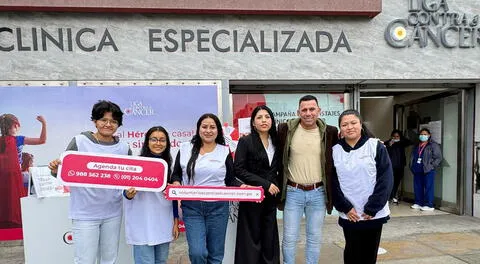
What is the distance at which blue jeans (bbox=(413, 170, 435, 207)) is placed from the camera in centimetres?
666

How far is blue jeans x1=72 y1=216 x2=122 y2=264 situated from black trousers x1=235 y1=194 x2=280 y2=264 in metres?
1.08

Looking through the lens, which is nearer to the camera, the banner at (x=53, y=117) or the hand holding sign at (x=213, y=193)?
the hand holding sign at (x=213, y=193)

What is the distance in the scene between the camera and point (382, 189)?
283cm

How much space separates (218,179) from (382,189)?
1365mm

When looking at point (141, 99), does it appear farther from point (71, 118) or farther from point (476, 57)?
point (476, 57)

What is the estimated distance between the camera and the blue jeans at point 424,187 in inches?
262

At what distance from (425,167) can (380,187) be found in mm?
4460

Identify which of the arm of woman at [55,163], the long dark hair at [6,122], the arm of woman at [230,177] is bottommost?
the arm of woman at [230,177]

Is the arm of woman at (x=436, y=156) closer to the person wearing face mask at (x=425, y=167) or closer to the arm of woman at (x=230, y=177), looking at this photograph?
the person wearing face mask at (x=425, y=167)

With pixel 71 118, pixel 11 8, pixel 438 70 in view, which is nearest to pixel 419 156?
pixel 438 70

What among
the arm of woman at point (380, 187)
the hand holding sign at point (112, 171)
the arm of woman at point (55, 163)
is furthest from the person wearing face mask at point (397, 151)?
the arm of woman at point (55, 163)

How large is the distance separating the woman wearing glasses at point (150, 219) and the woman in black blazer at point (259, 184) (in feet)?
2.19

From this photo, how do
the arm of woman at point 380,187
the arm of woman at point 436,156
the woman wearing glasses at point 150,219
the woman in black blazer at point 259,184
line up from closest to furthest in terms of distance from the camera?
the woman wearing glasses at point 150,219
the arm of woman at point 380,187
the woman in black blazer at point 259,184
the arm of woman at point 436,156

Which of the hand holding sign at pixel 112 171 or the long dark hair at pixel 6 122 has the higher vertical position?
the long dark hair at pixel 6 122
